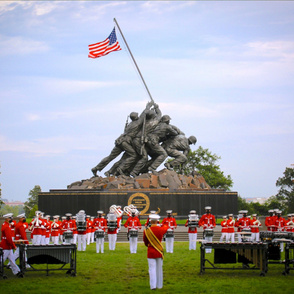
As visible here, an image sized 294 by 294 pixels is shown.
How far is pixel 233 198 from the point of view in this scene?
130 ft

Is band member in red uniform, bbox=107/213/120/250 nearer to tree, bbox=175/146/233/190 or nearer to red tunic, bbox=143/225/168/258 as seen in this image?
red tunic, bbox=143/225/168/258

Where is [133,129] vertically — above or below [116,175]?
above

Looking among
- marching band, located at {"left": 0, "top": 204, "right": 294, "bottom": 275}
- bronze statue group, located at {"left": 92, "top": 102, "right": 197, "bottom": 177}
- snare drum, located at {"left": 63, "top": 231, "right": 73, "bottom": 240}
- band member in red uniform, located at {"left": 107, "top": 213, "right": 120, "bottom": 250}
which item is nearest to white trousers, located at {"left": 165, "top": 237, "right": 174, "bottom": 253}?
marching band, located at {"left": 0, "top": 204, "right": 294, "bottom": 275}

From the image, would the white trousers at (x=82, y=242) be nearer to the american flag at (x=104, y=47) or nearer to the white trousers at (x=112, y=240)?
the white trousers at (x=112, y=240)

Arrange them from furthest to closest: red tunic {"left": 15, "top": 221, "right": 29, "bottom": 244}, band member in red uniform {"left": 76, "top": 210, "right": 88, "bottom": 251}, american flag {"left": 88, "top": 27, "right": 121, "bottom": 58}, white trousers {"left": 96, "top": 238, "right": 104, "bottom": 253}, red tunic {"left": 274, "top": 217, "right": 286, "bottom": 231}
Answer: american flag {"left": 88, "top": 27, "right": 121, "bottom": 58}, band member in red uniform {"left": 76, "top": 210, "right": 88, "bottom": 251}, red tunic {"left": 274, "top": 217, "right": 286, "bottom": 231}, white trousers {"left": 96, "top": 238, "right": 104, "bottom": 253}, red tunic {"left": 15, "top": 221, "right": 29, "bottom": 244}

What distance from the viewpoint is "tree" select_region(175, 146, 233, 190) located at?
7175 centimetres

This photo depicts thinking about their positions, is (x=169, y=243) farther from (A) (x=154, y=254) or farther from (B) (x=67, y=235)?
(A) (x=154, y=254)

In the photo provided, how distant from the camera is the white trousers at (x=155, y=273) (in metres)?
13.1

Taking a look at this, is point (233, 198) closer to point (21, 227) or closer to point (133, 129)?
point (133, 129)

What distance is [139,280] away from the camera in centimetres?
1462

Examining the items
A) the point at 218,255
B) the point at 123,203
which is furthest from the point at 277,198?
the point at 218,255

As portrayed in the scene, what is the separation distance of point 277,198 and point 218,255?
61629mm

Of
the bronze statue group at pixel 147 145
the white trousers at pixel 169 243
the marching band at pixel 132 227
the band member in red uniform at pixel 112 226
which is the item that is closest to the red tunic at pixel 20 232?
the marching band at pixel 132 227

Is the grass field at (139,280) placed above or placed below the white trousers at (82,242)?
below
